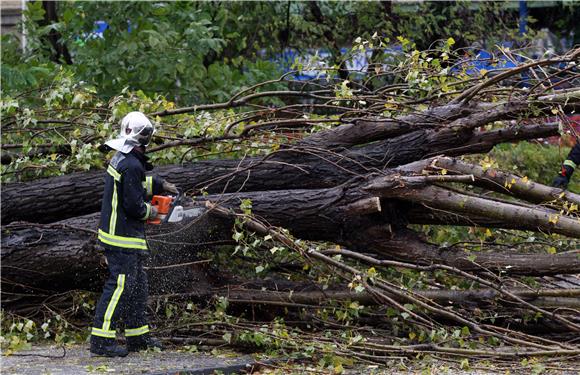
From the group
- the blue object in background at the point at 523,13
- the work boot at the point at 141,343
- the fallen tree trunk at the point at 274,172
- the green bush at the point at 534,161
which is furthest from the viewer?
the blue object in background at the point at 523,13

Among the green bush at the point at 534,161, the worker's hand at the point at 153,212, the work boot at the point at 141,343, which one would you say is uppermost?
the worker's hand at the point at 153,212

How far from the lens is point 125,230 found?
19.0 feet

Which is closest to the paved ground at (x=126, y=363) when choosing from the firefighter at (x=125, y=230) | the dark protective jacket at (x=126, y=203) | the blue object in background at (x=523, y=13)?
the firefighter at (x=125, y=230)

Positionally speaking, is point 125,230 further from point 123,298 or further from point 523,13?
point 523,13

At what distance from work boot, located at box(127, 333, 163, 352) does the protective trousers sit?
34 millimetres

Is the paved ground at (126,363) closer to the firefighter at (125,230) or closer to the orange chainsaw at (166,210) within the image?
the firefighter at (125,230)

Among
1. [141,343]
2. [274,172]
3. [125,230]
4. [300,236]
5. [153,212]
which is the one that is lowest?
[141,343]

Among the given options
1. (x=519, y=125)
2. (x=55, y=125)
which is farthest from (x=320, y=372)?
(x=55, y=125)

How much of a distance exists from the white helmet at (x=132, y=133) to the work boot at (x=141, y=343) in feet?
4.36

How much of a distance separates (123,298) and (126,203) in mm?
663

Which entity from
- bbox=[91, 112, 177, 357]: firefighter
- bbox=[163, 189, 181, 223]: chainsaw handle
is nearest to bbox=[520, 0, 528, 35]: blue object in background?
bbox=[163, 189, 181, 223]: chainsaw handle

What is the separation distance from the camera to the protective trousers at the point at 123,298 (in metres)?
5.73

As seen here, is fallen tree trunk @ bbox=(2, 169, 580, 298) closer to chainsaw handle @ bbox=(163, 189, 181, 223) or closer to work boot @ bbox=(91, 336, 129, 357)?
chainsaw handle @ bbox=(163, 189, 181, 223)

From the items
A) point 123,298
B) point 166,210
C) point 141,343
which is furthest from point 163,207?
point 141,343
